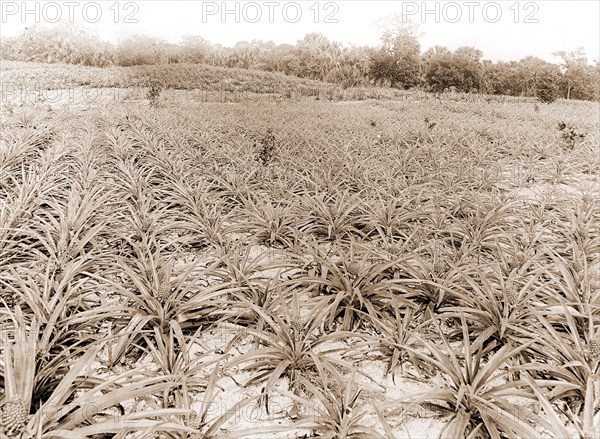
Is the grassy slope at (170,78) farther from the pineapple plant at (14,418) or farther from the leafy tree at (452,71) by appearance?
the pineapple plant at (14,418)

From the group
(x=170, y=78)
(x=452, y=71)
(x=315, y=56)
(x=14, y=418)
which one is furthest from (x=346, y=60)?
(x=14, y=418)

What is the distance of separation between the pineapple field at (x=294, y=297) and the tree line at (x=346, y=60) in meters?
9.95

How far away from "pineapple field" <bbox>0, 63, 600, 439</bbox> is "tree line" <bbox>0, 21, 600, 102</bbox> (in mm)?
9951

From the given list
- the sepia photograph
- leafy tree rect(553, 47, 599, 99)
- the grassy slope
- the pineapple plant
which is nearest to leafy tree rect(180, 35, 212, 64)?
the grassy slope

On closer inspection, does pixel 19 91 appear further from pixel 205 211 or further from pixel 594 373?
pixel 594 373

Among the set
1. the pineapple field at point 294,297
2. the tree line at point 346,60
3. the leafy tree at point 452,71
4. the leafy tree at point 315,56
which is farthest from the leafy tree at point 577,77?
the pineapple field at point 294,297

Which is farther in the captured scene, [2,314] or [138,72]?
[138,72]

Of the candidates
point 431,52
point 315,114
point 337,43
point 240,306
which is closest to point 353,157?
point 240,306

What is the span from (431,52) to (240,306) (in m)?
16.9

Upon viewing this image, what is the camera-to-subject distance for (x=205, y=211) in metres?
3.25

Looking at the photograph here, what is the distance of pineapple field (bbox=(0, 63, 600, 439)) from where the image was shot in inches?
58.3

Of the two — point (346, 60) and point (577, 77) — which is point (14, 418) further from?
point (577, 77)

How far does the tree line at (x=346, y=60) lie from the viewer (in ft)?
46.7

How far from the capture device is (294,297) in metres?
2.05
